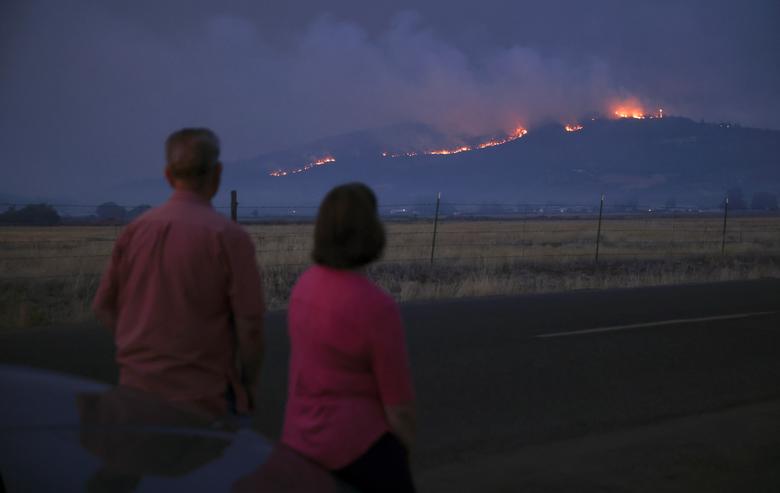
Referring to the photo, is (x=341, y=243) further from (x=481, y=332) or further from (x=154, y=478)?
(x=481, y=332)

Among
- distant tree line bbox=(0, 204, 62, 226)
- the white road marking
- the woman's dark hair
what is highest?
the woman's dark hair

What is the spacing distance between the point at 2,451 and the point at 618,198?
179 metres

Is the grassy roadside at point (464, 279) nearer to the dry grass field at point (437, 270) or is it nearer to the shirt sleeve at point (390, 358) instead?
the dry grass field at point (437, 270)

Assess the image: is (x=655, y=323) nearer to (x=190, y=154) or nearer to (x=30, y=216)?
(x=190, y=154)

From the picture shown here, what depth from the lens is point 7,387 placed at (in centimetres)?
285

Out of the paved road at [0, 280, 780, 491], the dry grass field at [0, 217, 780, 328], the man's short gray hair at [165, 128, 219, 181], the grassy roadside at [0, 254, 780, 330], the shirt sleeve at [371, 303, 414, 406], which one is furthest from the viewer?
the dry grass field at [0, 217, 780, 328]

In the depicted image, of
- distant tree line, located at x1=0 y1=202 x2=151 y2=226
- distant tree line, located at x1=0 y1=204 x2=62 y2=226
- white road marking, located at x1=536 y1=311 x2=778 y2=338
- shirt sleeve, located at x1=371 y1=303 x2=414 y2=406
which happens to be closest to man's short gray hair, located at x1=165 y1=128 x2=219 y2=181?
shirt sleeve, located at x1=371 y1=303 x2=414 y2=406

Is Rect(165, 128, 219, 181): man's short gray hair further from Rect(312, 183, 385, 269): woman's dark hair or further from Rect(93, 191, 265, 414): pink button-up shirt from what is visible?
Rect(312, 183, 385, 269): woman's dark hair

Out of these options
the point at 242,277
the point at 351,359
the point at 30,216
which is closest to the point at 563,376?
the point at 242,277

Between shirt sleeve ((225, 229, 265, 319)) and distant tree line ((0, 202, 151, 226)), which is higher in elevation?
shirt sleeve ((225, 229, 265, 319))

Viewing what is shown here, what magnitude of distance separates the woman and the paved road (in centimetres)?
248

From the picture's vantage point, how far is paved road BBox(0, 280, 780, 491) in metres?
6.07

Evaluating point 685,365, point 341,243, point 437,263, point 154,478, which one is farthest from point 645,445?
point 437,263

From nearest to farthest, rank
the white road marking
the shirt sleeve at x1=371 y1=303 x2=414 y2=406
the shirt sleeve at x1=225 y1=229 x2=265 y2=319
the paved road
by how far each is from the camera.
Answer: the shirt sleeve at x1=371 y1=303 x2=414 y2=406
the shirt sleeve at x1=225 y1=229 x2=265 y2=319
the paved road
the white road marking
